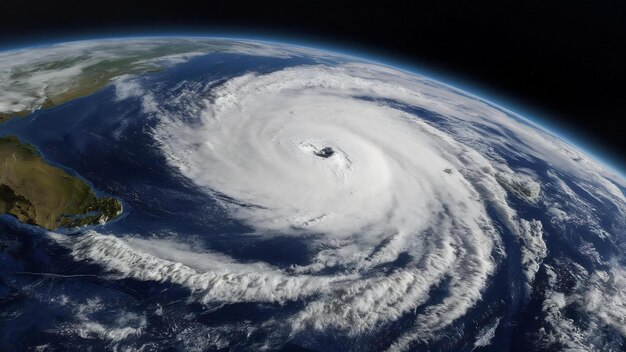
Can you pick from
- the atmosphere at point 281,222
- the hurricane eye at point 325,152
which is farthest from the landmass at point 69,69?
the hurricane eye at point 325,152

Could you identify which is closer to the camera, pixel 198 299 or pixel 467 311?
pixel 198 299

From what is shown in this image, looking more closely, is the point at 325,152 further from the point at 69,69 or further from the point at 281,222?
the point at 69,69

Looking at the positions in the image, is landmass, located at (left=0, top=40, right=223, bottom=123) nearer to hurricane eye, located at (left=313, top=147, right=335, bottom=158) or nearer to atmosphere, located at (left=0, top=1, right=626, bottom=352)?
atmosphere, located at (left=0, top=1, right=626, bottom=352)

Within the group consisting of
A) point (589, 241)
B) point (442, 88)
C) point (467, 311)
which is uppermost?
point (442, 88)

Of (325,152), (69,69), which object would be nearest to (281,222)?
(325,152)

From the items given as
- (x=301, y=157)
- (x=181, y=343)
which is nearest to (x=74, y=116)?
(x=301, y=157)

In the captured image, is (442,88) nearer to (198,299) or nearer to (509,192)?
(509,192)
